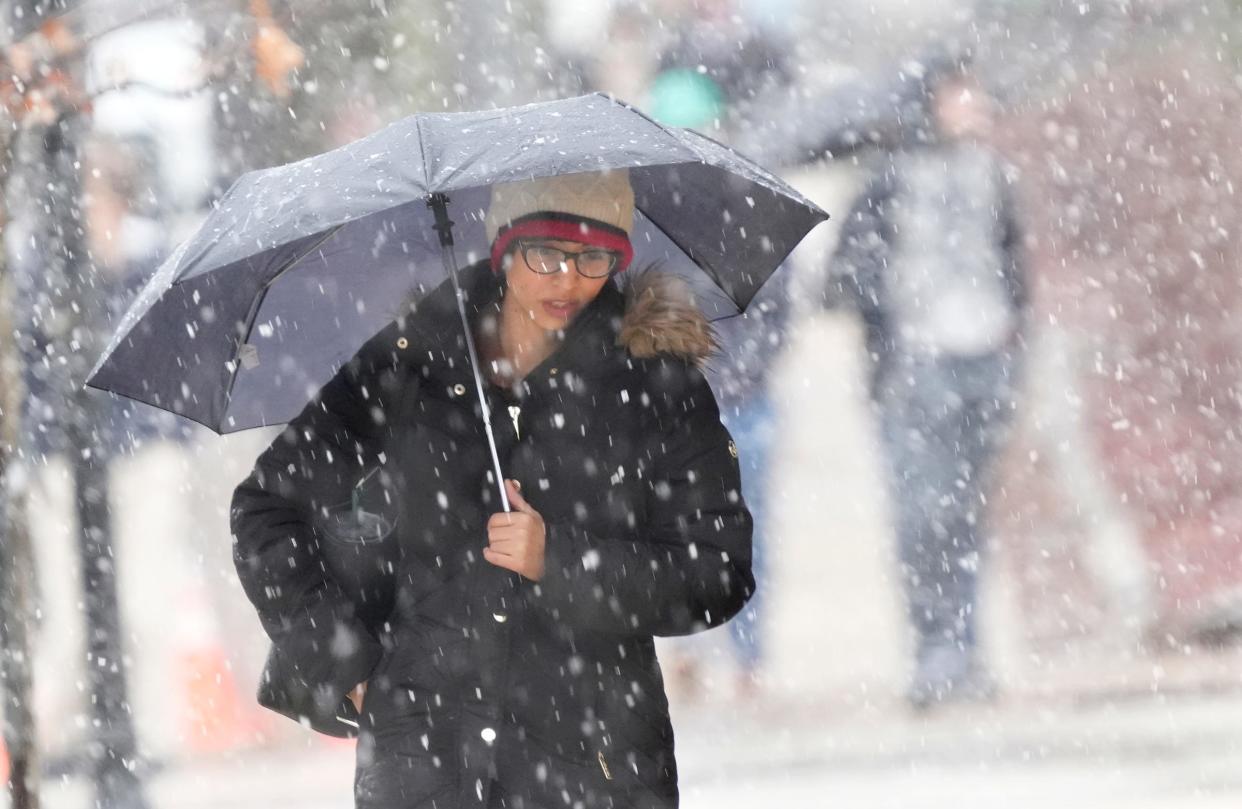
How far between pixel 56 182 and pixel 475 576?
180 inches

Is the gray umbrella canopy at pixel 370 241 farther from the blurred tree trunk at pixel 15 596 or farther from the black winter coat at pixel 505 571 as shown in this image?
the blurred tree trunk at pixel 15 596

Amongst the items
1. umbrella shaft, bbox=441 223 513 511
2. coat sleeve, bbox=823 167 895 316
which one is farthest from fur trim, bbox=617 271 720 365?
coat sleeve, bbox=823 167 895 316

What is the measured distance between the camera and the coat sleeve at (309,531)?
109 inches

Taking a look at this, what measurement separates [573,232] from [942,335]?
5170 mm

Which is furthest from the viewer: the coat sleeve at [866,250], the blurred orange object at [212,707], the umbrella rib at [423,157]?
the blurred orange object at [212,707]

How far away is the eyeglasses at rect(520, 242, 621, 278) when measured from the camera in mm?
2773

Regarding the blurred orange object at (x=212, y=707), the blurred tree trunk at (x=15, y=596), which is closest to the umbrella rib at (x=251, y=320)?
the blurred tree trunk at (x=15, y=596)

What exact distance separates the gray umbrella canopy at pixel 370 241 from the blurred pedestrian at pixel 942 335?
14.7ft

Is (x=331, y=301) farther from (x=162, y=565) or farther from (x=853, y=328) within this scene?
(x=162, y=565)

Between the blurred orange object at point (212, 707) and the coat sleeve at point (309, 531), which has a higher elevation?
the blurred orange object at point (212, 707)

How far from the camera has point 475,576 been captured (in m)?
2.76

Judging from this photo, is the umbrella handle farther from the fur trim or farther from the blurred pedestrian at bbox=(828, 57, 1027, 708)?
the blurred pedestrian at bbox=(828, 57, 1027, 708)

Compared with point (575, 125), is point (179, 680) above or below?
above

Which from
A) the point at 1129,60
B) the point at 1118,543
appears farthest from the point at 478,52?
the point at 1118,543
